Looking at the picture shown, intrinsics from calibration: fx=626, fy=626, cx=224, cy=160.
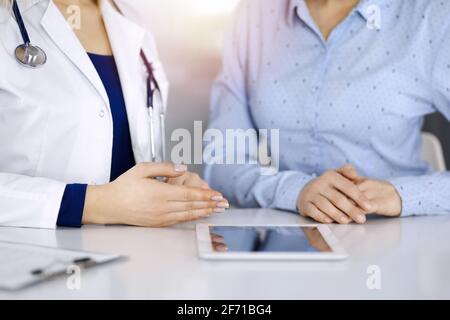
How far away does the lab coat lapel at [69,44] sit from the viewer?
1.32 metres

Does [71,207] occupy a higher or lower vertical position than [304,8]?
lower

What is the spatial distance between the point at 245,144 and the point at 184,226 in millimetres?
484

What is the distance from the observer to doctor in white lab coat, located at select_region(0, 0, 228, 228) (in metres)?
1.18

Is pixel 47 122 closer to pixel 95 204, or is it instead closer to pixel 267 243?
pixel 95 204

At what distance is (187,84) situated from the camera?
202 cm

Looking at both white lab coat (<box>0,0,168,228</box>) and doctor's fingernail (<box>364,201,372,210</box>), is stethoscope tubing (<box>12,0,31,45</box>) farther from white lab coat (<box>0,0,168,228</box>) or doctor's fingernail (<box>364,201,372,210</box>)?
doctor's fingernail (<box>364,201,372,210</box>)

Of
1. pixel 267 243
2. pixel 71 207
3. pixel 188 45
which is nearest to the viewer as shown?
pixel 267 243

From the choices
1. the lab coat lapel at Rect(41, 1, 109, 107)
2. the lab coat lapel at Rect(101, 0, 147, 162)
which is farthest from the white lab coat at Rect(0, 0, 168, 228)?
the lab coat lapel at Rect(101, 0, 147, 162)

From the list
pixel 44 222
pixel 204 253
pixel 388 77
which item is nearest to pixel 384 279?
pixel 204 253

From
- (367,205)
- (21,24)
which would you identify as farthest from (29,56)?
(367,205)

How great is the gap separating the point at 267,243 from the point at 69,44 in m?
0.64

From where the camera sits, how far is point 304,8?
5.30ft

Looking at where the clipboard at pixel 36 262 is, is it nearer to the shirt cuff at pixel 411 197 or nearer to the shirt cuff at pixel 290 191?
the shirt cuff at pixel 290 191
